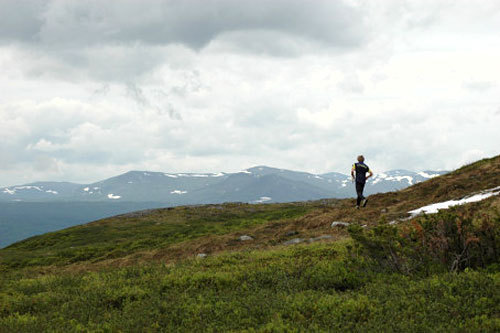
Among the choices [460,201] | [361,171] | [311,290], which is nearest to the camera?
[311,290]

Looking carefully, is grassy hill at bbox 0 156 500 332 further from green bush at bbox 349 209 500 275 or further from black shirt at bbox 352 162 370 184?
black shirt at bbox 352 162 370 184

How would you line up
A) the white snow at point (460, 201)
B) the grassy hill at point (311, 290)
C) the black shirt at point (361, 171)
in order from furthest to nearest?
the black shirt at point (361, 171), the white snow at point (460, 201), the grassy hill at point (311, 290)

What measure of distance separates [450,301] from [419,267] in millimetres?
3129

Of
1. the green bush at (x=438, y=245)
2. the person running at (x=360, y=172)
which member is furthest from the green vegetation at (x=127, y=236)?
the green bush at (x=438, y=245)

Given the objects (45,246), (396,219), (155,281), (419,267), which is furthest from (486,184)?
(45,246)

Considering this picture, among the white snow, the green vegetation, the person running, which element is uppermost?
the person running

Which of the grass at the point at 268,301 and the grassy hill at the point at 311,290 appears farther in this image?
the grassy hill at the point at 311,290

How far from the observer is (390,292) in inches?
379

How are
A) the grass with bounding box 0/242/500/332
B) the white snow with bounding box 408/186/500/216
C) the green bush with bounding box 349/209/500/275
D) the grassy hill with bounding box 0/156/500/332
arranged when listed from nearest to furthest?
the grass with bounding box 0/242/500/332 < the grassy hill with bounding box 0/156/500/332 < the green bush with bounding box 349/209/500/275 < the white snow with bounding box 408/186/500/216

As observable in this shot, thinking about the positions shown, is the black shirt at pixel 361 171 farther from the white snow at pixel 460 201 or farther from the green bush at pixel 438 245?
the green bush at pixel 438 245

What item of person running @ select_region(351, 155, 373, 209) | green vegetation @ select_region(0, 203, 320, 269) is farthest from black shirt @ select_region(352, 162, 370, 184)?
green vegetation @ select_region(0, 203, 320, 269)

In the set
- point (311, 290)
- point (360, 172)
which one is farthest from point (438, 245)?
point (360, 172)

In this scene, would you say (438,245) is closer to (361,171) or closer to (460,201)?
(460,201)

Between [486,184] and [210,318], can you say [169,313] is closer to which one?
[210,318]
